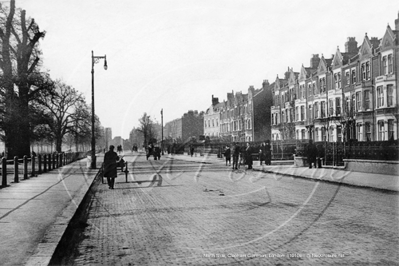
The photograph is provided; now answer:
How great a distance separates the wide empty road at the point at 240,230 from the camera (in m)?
6.05

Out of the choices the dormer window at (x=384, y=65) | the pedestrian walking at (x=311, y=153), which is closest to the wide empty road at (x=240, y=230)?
the pedestrian walking at (x=311, y=153)

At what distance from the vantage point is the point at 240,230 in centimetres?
795

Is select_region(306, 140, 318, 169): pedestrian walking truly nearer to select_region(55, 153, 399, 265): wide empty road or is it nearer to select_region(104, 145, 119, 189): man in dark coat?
select_region(55, 153, 399, 265): wide empty road

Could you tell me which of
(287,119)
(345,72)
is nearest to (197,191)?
(345,72)

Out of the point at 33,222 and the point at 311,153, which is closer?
the point at 33,222

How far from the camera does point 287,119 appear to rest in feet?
206

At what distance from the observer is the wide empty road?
6051 millimetres

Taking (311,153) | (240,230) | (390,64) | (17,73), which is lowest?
(240,230)

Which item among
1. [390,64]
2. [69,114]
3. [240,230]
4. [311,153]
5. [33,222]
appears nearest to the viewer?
[240,230]

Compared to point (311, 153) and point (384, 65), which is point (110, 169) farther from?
point (384, 65)

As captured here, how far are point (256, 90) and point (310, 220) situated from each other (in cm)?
7320

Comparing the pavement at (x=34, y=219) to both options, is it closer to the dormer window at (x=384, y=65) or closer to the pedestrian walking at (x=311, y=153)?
the pedestrian walking at (x=311, y=153)

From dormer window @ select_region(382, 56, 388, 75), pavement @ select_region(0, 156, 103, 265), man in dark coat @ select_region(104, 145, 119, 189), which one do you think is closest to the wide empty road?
pavement @ select_region(0, 156, 103, 265)

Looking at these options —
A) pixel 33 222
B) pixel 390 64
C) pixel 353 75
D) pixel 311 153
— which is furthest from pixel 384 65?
pixel 33 222
